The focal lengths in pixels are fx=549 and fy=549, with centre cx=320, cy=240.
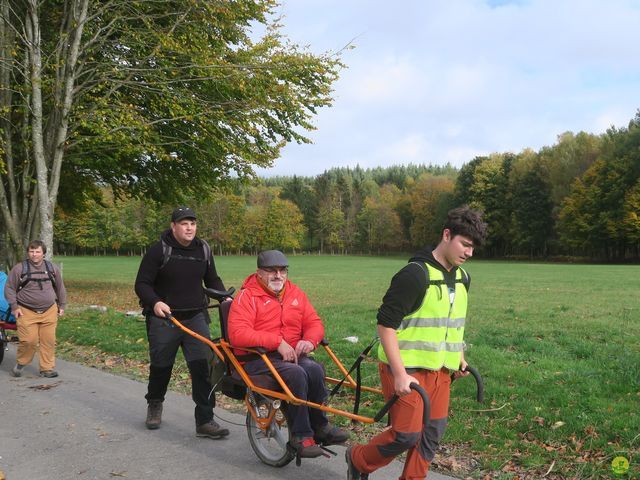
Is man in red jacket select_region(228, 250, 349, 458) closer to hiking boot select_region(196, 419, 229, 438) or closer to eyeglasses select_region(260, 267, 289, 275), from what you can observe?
eyeglasses select_region(260, 267, 289, 275)

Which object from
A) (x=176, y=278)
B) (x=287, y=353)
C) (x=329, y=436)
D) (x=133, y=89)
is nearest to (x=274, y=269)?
(x=287, y=353)

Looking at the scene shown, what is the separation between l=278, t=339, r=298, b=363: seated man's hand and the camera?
4.21 m

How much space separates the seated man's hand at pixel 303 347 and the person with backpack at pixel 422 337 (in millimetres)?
937

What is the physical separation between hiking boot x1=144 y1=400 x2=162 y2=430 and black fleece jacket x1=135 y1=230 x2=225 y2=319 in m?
0.90

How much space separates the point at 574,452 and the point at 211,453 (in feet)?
10.2

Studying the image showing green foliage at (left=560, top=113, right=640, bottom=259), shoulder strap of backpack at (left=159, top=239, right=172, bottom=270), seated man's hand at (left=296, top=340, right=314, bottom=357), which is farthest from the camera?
green foliage at (left=560, top=113, right=640, bottom=259)

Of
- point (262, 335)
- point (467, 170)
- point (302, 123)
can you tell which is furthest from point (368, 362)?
point (467, 170)

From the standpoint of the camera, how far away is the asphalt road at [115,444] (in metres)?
4.34

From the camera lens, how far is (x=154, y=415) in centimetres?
545

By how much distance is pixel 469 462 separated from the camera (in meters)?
4.61

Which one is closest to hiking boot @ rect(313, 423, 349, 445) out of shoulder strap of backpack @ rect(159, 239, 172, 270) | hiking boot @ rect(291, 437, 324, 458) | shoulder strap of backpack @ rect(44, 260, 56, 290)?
hiking boot @ rect(291, 437, 324, 458)

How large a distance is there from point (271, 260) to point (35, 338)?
16.9 feet

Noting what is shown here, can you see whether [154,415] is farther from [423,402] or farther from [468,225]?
[468,225]

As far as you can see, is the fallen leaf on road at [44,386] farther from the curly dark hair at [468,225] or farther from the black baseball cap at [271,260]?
the curly dark hair at [468,225]
